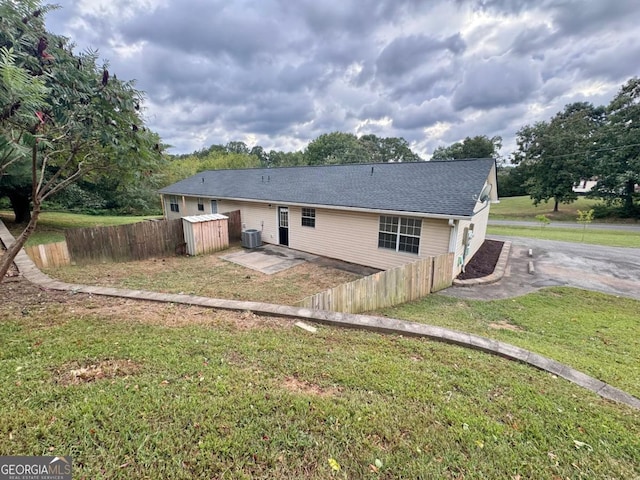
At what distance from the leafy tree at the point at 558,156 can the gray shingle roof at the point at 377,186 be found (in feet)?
92.9

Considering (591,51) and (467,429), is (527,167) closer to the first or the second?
(591,51)

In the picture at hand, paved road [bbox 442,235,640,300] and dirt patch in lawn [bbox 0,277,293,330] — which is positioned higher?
dirt patch in lawn [bbox 0,277,293,330]

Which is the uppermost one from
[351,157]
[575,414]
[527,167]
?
[351,157]

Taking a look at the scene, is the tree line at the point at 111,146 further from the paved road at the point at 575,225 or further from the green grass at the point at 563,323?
the green grass at the point at 563,323

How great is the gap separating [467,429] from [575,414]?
1260mm

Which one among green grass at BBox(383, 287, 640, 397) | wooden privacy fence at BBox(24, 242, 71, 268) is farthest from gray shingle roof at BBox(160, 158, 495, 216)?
wooden privacy fence at BBox(24, 242, 71, 268)

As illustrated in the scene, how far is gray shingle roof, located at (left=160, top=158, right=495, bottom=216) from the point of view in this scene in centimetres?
842

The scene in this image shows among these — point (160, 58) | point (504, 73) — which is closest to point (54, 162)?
point (160, 58)

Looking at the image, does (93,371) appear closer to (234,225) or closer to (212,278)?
(212,278)

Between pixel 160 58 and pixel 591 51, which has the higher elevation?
pixel 591 51

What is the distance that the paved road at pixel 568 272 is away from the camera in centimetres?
770

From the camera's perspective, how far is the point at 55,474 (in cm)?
183

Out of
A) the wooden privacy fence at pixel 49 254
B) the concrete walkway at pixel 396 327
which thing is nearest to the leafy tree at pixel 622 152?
the concrete walkway at pixel 396 327

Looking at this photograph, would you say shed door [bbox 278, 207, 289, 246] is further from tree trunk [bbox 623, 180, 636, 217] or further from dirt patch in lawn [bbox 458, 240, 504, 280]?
tree trunk [bbox 623, 180, 636, 217]
